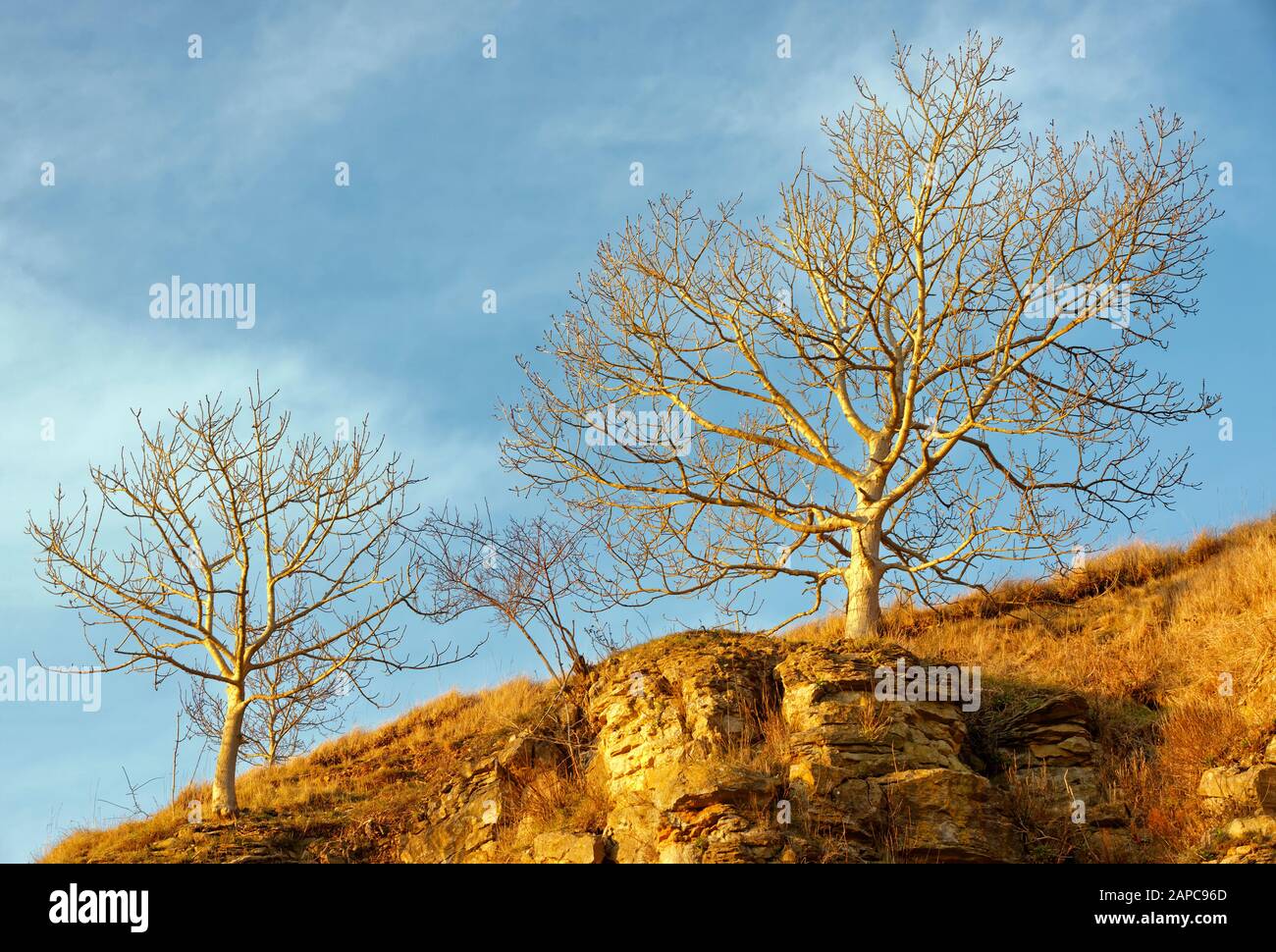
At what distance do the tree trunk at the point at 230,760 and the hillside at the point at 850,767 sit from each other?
0.51m

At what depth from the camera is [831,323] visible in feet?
59.9

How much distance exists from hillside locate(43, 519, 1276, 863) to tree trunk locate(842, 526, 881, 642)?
1.65 m

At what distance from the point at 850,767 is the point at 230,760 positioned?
32.5 feet

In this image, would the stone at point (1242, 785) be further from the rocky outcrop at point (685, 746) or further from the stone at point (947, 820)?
the rocky outcrop at point (685, 746)

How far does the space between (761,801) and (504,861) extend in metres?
3.24

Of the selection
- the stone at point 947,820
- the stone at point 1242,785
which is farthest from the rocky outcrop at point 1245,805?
the stone at point 947,820

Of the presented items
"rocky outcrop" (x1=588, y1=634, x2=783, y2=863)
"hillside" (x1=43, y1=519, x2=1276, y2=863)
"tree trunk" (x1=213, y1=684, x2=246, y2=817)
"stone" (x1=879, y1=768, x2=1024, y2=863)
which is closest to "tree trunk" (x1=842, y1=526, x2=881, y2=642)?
"hillside" (x1=43, y1=519, x2=1276, y2=863)

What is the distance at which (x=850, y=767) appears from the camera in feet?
39.6

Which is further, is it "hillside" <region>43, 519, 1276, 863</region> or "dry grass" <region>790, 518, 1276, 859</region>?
"dry grass" <region>790, 518, 1276, 859</region>

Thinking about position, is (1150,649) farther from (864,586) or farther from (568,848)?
(568,848)

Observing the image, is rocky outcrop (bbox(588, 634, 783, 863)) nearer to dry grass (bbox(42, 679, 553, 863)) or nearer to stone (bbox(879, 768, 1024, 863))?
stone (bbox(879, 768, 1024, 863))

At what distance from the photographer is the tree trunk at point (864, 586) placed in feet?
54.2

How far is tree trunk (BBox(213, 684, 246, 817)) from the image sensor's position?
16938mm
